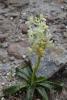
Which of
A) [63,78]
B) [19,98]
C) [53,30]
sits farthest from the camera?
[53,30]

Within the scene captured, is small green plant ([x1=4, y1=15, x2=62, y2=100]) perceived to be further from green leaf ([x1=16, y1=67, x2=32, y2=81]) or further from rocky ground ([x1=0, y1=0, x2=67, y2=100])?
rocky ground ([x1=0, y1=0, x2=67, y2=100])

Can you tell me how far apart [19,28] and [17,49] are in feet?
2.45

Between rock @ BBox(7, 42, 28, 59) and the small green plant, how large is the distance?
506 millimetres

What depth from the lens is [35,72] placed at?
4785 mm

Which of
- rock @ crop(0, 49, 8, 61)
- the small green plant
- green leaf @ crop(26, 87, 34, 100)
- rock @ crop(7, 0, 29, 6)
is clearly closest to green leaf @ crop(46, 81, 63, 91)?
the small green plant

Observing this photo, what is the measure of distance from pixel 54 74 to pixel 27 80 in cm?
43

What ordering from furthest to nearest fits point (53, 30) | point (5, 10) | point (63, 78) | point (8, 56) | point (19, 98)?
point (5, 10) < point (53, 30) < point (8, 56) < point (63, 78) < point (19, 98)

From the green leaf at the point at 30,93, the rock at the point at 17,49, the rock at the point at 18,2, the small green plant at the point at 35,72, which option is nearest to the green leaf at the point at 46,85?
the small green plant at the point at 35,72

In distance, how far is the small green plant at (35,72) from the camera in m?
4.45

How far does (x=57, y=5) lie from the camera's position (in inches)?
278

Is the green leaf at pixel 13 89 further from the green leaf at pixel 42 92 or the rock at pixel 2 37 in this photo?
the rock at pixel 2 37

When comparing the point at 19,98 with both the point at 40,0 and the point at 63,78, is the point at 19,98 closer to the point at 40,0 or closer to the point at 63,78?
the point at 63,78

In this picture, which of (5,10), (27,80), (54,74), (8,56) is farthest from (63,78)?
(5,10)

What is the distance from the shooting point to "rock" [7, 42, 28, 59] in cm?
553
